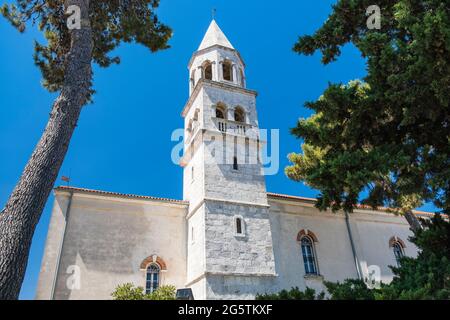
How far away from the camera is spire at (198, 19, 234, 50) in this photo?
1912 centimetres

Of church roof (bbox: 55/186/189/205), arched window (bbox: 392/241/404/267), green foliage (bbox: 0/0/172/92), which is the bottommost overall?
arched window (bbox: 392/241/404/267)

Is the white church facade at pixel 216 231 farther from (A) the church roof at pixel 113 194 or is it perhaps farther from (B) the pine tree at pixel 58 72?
(B) the pine tree at pixel 58 72

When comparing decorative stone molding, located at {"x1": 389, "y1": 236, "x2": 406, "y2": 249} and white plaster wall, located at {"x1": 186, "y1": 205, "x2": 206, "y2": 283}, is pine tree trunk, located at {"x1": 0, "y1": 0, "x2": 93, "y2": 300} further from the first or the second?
decorative stone molding, located at {"x1": 389, "y1": 236, "x2": 406, "y2": 249}

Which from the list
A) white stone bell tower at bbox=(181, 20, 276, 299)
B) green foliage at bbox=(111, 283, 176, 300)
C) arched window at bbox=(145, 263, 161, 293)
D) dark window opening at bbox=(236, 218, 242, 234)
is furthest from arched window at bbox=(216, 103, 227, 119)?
green foliage at bbox=(111, 283, 176, 300)

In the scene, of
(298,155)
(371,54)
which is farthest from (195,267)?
(371,54)

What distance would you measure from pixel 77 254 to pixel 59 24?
8476mm

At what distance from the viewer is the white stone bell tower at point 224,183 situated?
12.8m

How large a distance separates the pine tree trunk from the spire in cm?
1156

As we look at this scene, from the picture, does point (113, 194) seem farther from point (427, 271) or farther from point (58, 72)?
point (427, 271)

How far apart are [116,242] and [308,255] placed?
9.00 m

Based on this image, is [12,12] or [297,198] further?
[297,198]

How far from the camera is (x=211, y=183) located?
14398 mm

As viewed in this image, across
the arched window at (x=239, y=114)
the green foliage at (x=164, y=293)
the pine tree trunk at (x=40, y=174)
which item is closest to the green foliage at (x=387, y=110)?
the pine tree trunk at (x=40, y=174)
